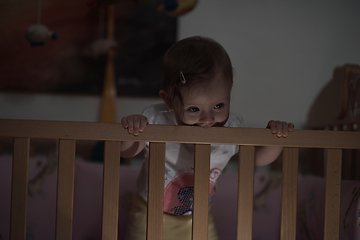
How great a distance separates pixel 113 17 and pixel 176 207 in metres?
1.06

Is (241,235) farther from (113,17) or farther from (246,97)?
(113,17)

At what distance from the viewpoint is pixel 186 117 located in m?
0.80

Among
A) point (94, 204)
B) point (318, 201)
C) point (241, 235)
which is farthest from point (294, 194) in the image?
point (94, 204)

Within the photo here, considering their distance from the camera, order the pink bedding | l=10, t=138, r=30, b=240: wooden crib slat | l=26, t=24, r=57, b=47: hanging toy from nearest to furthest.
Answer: l=10, t=138, r=30, b=240: wooden crib slat < the pink bedding < l=26, t=24, r=57, b=47: hanging toy

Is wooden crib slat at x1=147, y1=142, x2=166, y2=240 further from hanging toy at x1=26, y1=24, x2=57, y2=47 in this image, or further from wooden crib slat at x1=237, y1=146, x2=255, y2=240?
hanging toy at x1=26, y1=24, x2=57, y2=47

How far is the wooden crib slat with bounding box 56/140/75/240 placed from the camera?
66 cm

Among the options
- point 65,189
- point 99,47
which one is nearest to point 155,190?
point 65,189

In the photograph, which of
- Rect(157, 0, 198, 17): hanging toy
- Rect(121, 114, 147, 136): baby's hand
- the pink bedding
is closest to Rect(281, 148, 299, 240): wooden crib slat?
Rect(121, 114, 147, 136): baby's hand

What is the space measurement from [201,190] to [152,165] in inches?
4.1

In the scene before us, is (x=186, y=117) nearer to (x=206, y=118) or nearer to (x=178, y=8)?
(x=206, y=118)

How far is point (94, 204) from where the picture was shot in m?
1.41

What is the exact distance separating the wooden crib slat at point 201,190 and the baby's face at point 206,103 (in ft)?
0.45

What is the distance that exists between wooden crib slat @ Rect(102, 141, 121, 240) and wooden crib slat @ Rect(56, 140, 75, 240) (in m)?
0.06

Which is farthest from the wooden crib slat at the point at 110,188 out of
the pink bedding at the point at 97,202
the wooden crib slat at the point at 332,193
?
the pink bedding at the point at 97,202
